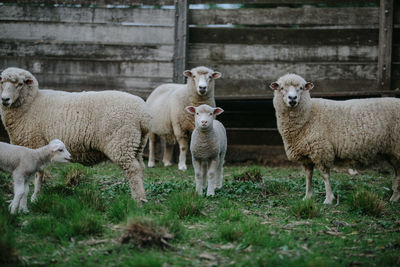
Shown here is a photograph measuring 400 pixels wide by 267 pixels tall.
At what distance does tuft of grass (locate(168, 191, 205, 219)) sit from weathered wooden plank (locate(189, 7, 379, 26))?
5808 mm

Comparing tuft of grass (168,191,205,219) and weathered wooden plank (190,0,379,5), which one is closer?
tuft of grass (168,191,205,219)

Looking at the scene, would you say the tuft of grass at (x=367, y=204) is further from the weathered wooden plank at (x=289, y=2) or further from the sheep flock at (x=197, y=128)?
the weathered wooden plank at (x=289, y=2)

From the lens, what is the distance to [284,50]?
9109 mm

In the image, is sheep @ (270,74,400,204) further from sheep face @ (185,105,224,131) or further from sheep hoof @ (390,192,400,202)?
sheep face @ (185,105,224,131)

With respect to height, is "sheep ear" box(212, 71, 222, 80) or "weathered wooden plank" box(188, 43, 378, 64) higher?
"weathered wooden plank" box(188, 43, 378, 64)

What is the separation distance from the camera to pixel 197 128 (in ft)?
18.4

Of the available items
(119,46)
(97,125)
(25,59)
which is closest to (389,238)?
(97,125)

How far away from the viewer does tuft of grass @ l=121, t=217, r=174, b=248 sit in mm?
3365

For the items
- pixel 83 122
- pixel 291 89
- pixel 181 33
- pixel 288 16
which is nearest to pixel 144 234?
pixel 83 122

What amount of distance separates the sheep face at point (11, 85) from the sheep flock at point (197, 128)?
1 centimetres

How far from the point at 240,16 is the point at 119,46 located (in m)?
2.80

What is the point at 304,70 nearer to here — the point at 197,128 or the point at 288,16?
the point at 288,16

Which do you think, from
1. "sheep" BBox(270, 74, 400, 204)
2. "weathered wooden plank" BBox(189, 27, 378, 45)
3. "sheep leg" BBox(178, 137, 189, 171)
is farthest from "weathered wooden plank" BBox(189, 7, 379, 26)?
"sheep" BBox(270, 74, 400, 204)

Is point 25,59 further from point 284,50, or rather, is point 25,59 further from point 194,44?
point 284,50
